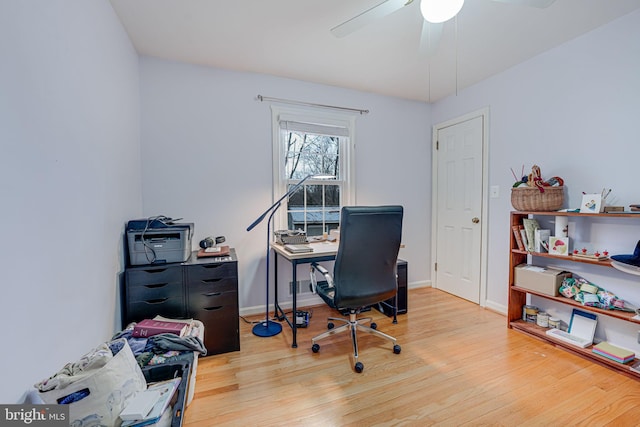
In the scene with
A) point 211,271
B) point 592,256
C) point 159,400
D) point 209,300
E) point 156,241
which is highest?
point 156,241

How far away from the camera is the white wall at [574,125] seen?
6.64 feet

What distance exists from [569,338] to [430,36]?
2431 millimetres

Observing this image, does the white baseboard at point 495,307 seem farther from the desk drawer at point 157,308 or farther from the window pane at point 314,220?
the desk drawer at point 157,308

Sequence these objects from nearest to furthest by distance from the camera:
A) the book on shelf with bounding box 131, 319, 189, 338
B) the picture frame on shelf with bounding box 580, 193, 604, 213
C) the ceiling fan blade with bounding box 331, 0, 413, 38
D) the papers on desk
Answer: the ceiling fan blade with bounding box 331, 0, 413, 38
the book on shelf with bounding box 131, 319, 189, 338
the picture frame on shelf with bounding box 580, 193, 604, 213
the papers on desk

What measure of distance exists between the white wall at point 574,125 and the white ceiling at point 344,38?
0.51ft

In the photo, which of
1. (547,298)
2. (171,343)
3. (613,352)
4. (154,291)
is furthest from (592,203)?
(154,291)

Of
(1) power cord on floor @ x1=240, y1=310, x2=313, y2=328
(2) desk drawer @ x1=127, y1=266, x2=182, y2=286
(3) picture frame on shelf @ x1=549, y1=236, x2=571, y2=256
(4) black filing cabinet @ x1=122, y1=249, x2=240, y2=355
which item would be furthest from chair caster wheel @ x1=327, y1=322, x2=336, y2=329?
(3) picture frame on shelf @ x1=549, y1=236, x2=571, y2=256

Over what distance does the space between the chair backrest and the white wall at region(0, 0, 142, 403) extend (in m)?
1.40

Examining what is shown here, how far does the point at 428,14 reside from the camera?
1.43m

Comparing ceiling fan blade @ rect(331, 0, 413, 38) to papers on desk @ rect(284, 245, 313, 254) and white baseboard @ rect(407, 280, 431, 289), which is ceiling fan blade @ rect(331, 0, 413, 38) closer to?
papers on desk @ rect(284, 245, 313, 254)

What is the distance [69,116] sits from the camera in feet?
4.20

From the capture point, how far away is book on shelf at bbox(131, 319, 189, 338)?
1.74 metres

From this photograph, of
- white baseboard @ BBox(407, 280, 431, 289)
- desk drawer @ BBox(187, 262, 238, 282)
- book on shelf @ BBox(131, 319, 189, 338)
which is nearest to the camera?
book on shelf @ BBox(131, 319, 189, 338)

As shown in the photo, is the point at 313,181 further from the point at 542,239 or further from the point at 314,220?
the point at 542,239
